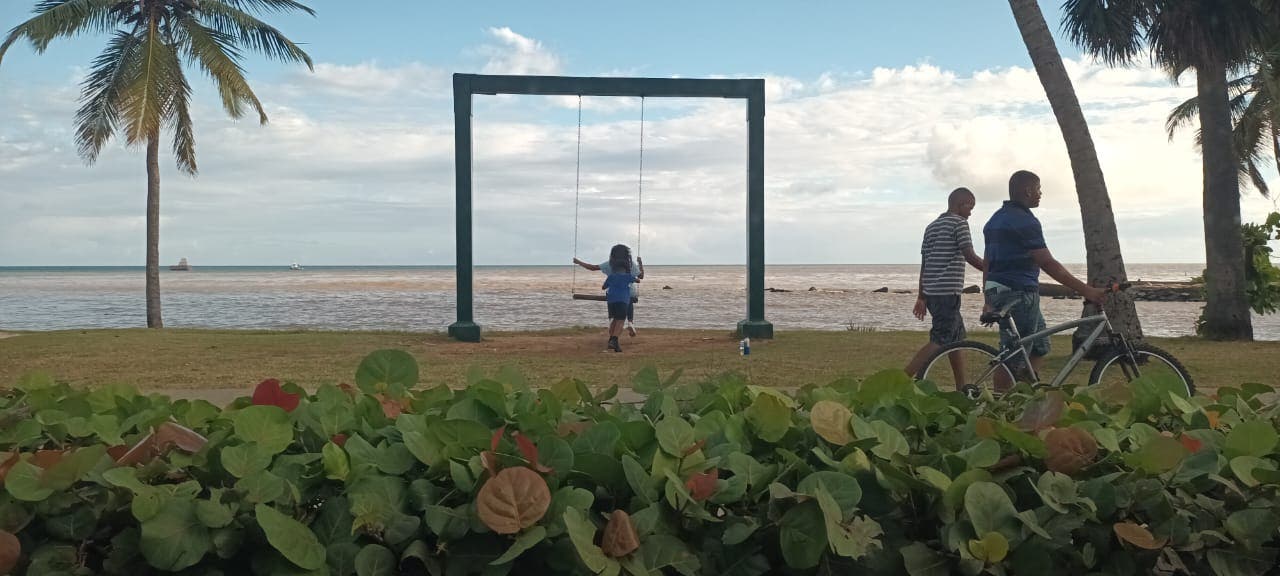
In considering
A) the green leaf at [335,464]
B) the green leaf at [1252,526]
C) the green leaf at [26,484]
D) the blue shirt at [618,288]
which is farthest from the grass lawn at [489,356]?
the green leaf at [1252,526]

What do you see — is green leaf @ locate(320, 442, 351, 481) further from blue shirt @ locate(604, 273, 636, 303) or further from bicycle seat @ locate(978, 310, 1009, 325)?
blue shirt @ locate(604, 273, 636, 303)

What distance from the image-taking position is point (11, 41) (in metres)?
19.1

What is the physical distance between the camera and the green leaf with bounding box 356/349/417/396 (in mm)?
1917

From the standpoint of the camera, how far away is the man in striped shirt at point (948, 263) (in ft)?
22.7

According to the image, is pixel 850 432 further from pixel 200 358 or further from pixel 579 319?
pixel 579 319

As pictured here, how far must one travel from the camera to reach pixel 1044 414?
1636mm

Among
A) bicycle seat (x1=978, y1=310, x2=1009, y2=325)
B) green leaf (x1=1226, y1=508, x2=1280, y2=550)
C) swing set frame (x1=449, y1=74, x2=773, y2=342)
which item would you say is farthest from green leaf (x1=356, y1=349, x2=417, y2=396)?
swing set frame (x1=449, y1=74, x2=773, y2=342)

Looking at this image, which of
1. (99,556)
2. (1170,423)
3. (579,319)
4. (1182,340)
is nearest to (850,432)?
(1170,423)

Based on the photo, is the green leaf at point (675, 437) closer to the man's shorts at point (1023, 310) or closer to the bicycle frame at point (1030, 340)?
the bicycle frame at point (1030, 340)

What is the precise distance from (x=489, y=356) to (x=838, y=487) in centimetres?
1054

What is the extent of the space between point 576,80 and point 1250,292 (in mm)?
11720

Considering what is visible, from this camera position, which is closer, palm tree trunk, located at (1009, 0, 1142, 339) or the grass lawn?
the grass lawn

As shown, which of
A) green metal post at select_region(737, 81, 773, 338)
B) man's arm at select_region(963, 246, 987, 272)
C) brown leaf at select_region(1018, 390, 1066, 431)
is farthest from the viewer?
green metal post at select_region(737, 81, 773, 338)

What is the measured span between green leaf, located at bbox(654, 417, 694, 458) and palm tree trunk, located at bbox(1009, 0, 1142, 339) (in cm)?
1068
